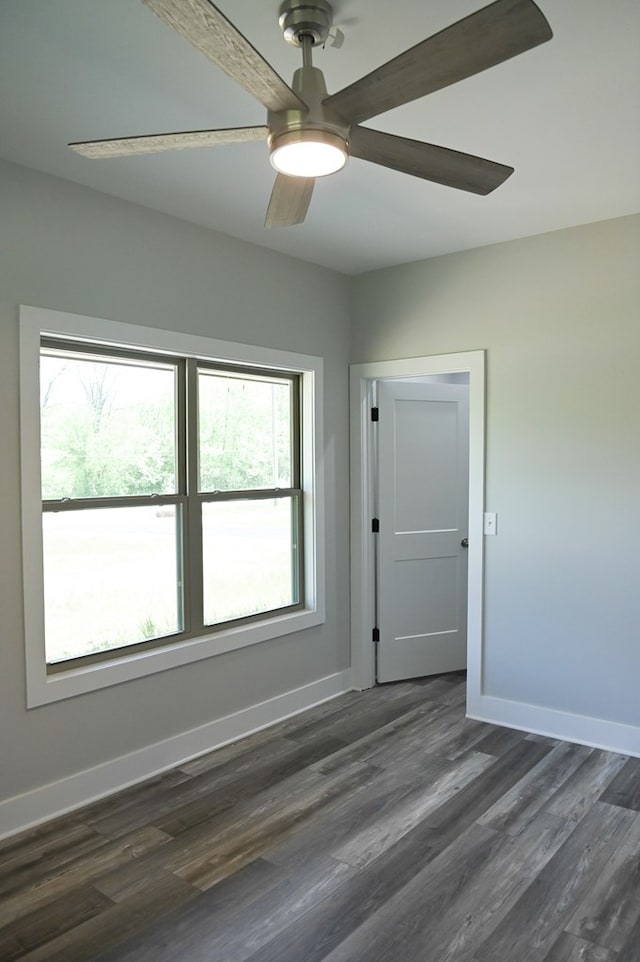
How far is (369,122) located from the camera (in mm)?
2326

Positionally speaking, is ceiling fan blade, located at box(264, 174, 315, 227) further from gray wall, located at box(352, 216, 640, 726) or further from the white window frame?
gray wall, located at box(352, 216, 640, 726)

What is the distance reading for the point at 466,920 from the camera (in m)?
2.14

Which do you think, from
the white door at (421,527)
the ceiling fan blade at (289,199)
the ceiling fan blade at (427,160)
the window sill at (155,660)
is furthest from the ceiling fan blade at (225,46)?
the white door at (421,527)

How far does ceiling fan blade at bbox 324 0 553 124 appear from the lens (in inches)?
49.8

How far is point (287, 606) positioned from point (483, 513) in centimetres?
128

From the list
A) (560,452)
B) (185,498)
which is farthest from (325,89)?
(560,452)

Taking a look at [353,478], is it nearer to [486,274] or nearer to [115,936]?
[486,274]

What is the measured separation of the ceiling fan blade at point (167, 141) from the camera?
166cm

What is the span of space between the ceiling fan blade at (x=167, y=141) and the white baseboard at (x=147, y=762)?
7.91ft

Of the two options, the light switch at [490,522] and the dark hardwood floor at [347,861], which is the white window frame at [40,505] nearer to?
the dark hardwood floor at [347,861]

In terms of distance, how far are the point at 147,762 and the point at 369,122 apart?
2888 mm

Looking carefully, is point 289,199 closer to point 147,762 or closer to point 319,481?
point 319,481

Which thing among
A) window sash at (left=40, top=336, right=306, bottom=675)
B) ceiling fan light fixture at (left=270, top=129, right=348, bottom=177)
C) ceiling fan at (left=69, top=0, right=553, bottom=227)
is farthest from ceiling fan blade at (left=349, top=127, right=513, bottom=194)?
window sash at (left=40, top=336, right=306, bottom=675)

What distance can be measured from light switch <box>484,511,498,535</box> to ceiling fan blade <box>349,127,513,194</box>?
2.12 meters
